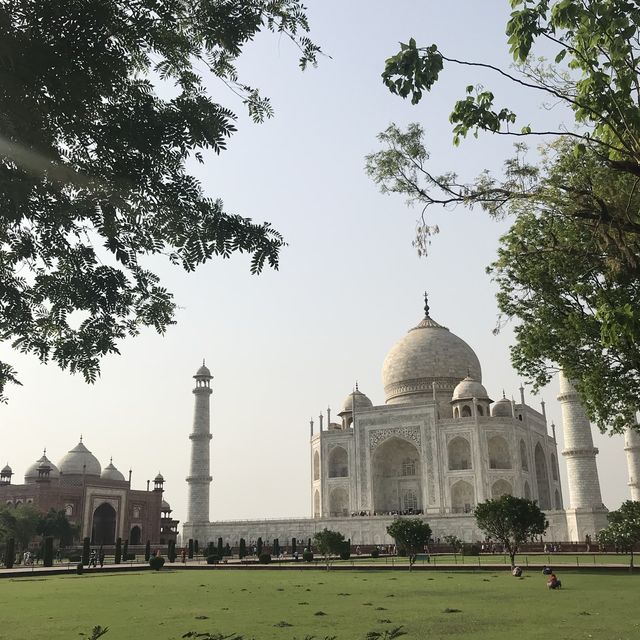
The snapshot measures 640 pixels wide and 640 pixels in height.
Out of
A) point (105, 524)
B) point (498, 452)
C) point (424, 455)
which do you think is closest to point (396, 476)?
point (424, 455)

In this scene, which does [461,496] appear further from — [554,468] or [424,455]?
[554,468]

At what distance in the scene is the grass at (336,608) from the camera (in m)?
10.1

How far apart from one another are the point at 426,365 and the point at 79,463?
2931 centimetres

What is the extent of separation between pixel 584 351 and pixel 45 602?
1269 cm

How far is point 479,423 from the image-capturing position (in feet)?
140

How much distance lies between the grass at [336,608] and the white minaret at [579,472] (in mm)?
16259

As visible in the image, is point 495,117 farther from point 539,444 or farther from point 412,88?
point 539,444

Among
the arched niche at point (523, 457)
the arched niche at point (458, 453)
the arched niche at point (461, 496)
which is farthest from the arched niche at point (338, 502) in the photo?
the arched niche at point (523, 457)

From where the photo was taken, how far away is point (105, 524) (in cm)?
5209

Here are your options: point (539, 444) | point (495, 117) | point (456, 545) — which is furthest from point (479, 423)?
point (495, 117)

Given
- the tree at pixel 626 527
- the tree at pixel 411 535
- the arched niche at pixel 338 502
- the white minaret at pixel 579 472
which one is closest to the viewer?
the tree at pixel 626 527

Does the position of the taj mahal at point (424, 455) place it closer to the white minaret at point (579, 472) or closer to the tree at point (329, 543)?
the white minaret at point (579, 472)

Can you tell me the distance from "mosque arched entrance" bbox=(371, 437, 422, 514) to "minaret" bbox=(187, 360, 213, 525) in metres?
11.3

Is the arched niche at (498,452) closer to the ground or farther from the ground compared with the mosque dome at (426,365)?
closer to the ground
